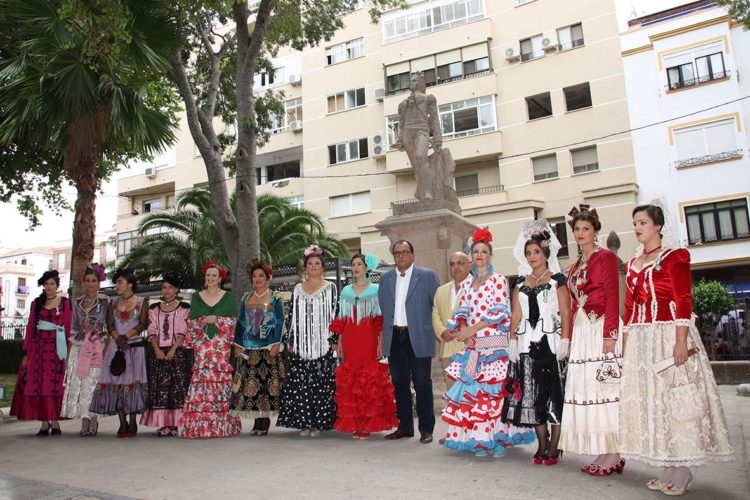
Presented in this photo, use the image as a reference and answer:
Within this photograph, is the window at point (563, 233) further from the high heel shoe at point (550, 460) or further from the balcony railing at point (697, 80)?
the high heel shoe at point (550, 460)

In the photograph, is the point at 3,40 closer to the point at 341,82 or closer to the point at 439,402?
the point at 439,402

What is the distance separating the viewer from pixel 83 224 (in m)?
9.49

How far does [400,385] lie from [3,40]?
10435 mm

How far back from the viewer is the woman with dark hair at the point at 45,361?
24.0 ft

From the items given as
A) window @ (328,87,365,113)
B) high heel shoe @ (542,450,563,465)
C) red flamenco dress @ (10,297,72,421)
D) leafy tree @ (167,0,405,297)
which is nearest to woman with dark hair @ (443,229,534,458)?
high heel shoe @ (542,450,563,465)

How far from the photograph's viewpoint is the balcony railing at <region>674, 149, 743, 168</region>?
2225cm

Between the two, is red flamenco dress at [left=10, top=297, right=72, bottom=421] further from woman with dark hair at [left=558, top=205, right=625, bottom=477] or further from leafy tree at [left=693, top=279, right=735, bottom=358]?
leafy tree at [left=693, top=279, right=735, bottom=358]

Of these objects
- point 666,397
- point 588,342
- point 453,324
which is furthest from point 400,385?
point 666,397

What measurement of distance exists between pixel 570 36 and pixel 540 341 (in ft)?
78.2

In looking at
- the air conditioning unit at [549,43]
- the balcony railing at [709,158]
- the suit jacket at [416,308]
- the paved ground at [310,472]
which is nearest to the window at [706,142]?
the balcony railing at [709,158]

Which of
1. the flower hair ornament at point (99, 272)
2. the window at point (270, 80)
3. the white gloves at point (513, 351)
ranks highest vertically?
the window at point (270, 80)

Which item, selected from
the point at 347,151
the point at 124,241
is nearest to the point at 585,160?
the point at 347,151

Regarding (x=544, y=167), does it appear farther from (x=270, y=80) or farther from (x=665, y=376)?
(x=665, y=376)

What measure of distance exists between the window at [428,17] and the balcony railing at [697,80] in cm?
871
